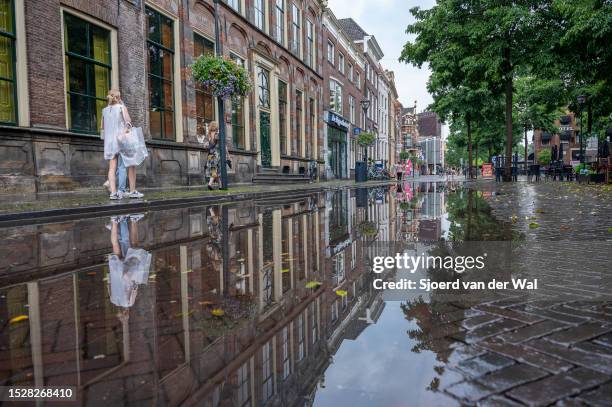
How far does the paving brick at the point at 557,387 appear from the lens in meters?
1.45

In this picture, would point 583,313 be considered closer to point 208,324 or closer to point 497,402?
point 497,402

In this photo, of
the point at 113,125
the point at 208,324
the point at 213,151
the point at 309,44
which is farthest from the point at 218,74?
the point at 309,44

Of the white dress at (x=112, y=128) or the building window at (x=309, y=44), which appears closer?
the white dress at (x=112, y=128)

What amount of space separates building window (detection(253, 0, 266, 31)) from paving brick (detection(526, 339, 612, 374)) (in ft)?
65.0

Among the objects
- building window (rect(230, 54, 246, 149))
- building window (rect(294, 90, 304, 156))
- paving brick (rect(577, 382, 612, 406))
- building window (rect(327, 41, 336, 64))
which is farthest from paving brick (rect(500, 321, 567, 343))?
building window (rect(327, 41, 336, 64))

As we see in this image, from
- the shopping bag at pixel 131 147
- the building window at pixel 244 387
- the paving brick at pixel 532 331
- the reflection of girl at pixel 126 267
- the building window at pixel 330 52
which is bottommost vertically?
the building window at pixel 244 387

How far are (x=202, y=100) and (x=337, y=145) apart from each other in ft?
59.8

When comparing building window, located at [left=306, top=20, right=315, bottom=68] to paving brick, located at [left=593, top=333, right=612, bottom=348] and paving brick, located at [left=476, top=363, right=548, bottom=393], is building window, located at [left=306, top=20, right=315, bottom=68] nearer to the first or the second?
paving brick, located at [left=593, top=333, right=612, bottom=348]

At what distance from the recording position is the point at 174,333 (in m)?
2.09

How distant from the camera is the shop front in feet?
99.1

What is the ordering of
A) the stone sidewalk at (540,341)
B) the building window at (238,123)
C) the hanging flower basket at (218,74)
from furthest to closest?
the building window at (238,123) → the hanging flower basket at (218,74) → the stone sidewalk at (540,341)

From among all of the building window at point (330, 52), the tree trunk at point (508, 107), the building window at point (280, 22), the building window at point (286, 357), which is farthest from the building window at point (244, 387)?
the building window at point (330, 52)

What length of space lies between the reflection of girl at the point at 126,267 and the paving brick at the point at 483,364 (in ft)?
6.08

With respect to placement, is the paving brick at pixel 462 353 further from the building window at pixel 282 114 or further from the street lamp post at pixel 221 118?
the building window at pixel 282 114
